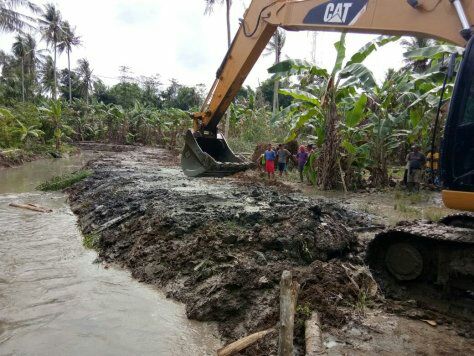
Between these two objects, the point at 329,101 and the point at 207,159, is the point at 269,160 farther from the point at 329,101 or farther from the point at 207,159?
the point at 207,159

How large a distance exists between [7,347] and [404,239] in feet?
13.7

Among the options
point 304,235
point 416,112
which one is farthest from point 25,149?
point 304,235

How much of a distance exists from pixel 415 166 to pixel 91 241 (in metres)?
8.23

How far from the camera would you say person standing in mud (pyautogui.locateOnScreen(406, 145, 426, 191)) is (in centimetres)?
1120

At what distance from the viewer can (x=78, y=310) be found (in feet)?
15.6

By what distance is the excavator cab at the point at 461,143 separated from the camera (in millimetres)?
3953

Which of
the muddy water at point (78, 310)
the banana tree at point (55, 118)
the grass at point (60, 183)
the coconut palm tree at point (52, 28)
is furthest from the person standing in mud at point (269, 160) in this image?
the coconut palm tree at point (52, 28)

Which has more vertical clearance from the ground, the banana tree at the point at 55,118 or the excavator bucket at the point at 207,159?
the banana tree at the point at 55,118

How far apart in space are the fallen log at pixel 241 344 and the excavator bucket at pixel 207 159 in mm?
5644

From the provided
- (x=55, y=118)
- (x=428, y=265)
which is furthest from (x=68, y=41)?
(x=428, y=265)

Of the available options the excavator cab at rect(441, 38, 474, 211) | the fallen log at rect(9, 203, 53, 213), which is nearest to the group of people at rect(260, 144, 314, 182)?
the fallen log at rect(9, 203, 53, 213)

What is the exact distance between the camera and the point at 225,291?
4695 millimetres

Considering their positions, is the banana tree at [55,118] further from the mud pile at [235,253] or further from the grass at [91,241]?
the grass at [91,241]

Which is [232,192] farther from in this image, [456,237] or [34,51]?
[34,51]
